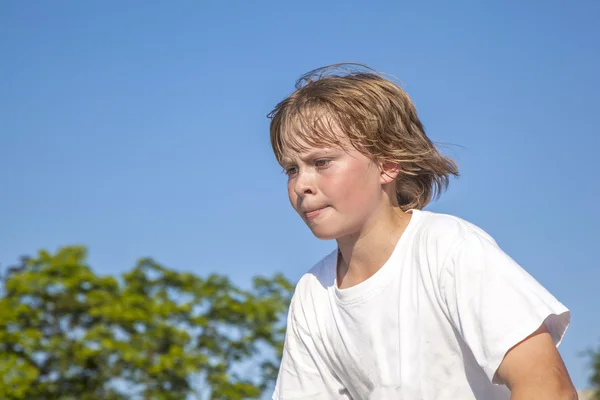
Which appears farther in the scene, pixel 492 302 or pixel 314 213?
pixel 314 213

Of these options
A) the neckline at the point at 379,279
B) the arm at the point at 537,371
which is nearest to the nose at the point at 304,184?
the neckline at the point at 379,279

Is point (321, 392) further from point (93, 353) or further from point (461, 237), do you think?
point (93, 353)

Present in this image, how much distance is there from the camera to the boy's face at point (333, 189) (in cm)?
262

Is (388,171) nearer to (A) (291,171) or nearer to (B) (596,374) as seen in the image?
(A) (291,171)

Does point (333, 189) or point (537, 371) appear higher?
point (333, 189)

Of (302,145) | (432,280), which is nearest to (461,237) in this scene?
(432,280)

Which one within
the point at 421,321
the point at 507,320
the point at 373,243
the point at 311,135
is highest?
the point at 311,135

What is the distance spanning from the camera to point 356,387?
283cm

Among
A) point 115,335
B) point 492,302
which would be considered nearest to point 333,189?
point 492,302

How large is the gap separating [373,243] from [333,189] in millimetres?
282

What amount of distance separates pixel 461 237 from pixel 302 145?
2.10 ft

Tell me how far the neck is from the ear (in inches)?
4.2

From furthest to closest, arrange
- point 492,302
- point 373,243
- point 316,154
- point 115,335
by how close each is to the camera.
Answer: point 115,335
point 373,243
point 316,154
point 492,302

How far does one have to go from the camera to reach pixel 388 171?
110 inches
